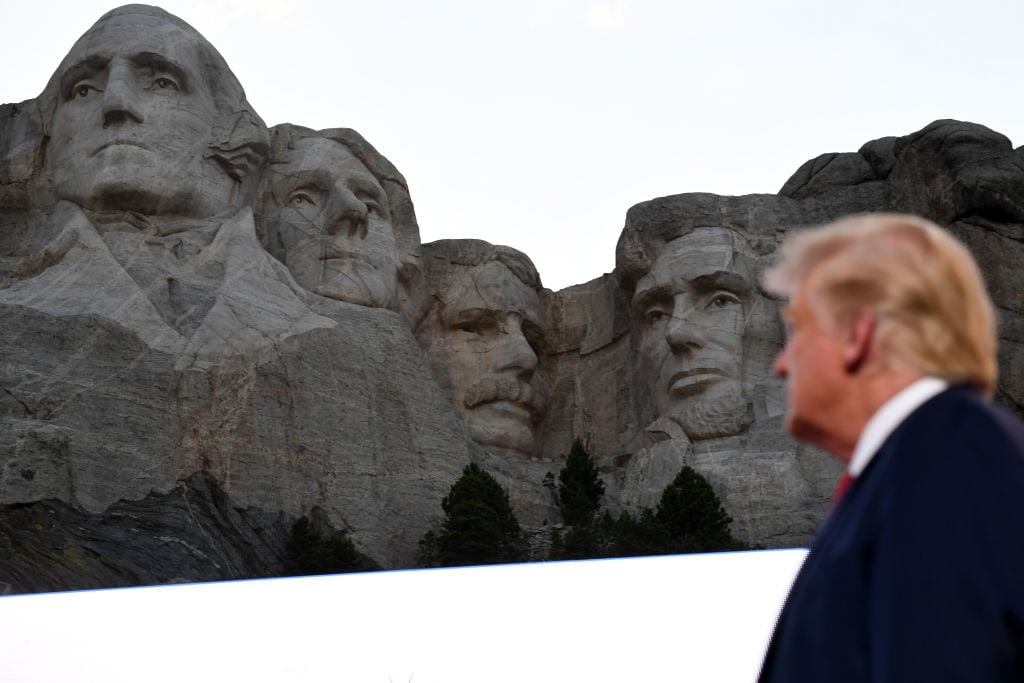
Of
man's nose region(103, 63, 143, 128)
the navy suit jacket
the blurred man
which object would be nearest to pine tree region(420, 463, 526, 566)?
man's nose region(103, 63, 143, 128)

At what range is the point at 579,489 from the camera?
1053 cm

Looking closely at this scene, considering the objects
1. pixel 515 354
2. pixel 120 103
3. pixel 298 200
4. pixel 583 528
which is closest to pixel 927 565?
pixel 583 528

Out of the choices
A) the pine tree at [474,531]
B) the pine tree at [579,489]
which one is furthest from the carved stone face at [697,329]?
the pine tree at [474,531]

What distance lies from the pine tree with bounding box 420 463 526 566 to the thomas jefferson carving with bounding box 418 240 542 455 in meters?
2.05

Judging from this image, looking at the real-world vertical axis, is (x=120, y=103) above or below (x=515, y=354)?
above

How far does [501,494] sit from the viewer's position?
31.6ft

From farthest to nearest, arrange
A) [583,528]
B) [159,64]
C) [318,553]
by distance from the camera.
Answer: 1. [159,64]
2. [583,528]
3. [318,553]

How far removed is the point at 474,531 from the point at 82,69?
4205 millimetres

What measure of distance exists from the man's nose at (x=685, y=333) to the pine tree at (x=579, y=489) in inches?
42.1

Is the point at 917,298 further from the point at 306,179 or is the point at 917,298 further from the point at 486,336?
the point at 486,336

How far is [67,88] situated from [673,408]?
469 cm

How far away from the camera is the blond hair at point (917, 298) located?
4.74 feet

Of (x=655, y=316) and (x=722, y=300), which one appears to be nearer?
(x=722, y=300)

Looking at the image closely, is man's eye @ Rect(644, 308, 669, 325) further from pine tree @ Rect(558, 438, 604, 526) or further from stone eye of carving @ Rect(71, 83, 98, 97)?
stone eye of carving @ Rect(71, 83, 98, 97)
